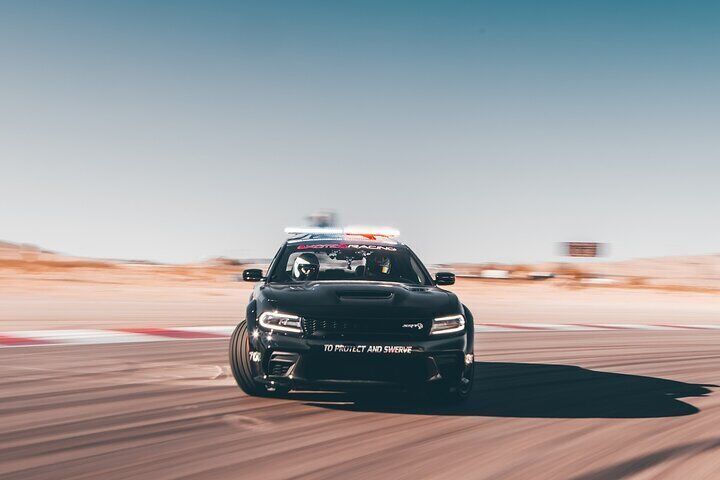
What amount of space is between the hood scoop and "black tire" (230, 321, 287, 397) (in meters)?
0.79

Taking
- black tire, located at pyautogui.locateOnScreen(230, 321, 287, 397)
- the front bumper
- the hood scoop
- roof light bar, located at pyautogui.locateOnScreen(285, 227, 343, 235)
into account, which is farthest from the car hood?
roof light bar, located at pyautogui.locateOnScreen(285, 227, 343, 235)

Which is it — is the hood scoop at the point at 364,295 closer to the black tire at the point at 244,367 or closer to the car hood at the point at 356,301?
the car hood at the point at 356,301

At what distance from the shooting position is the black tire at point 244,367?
7279 mm

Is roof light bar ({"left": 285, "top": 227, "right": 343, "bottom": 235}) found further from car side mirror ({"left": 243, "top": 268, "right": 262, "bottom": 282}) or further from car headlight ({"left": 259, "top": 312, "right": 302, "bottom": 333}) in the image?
car headlight ({"left": 259, "top": 312, "right": 302, "bottom": 333})

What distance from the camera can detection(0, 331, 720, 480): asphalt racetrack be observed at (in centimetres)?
513

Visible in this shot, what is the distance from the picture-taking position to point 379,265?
8555 mm

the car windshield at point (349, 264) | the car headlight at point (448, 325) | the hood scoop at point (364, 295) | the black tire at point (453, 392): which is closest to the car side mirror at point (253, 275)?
the car windshield at point (349, 264)

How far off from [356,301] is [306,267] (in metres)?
1.51

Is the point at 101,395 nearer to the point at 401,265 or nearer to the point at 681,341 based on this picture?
the point at 401,265

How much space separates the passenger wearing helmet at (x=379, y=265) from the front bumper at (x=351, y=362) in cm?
167

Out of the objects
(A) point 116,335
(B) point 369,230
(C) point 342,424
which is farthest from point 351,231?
(A) point 116,335

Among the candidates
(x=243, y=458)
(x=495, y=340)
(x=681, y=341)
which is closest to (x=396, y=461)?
(x=243, y=458)

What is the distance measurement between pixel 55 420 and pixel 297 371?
1.67 metres

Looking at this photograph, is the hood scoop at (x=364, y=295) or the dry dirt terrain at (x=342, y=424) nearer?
the dry dirt terrain at (x=342, y=424)
